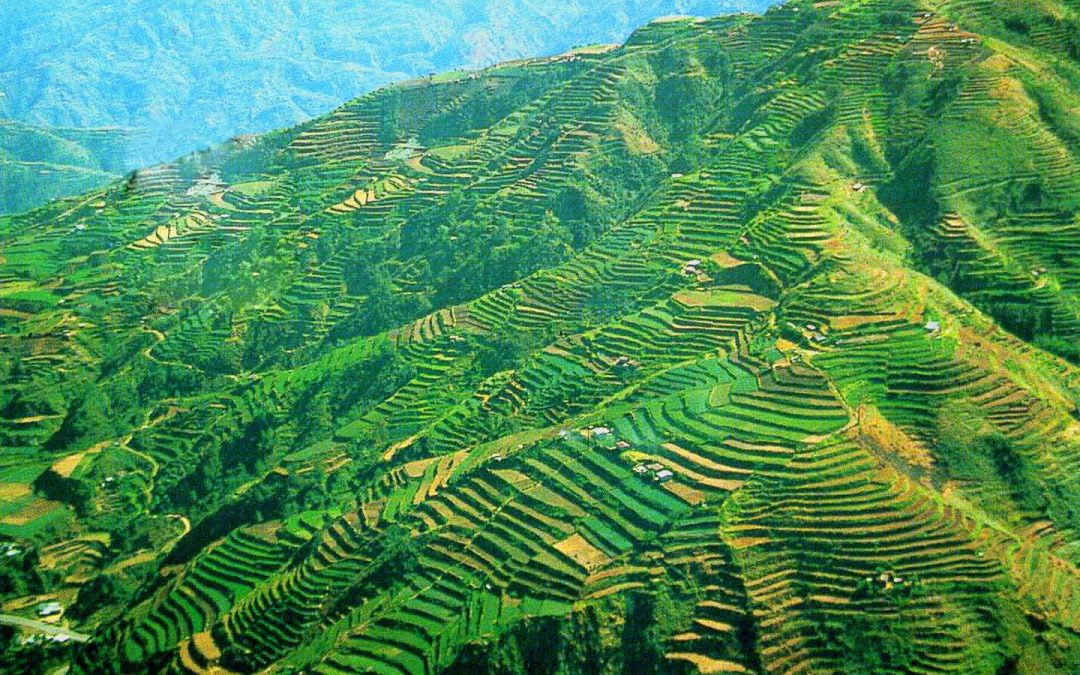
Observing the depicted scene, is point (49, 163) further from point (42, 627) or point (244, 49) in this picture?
point (244, 49)

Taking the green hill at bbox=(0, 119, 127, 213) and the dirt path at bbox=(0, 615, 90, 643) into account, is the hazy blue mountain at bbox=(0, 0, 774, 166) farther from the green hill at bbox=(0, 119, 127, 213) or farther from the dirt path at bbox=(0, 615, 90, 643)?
the dirt path at bbox=(0, 615, 90, 643)


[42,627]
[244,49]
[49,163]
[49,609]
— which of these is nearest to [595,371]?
[49,609]

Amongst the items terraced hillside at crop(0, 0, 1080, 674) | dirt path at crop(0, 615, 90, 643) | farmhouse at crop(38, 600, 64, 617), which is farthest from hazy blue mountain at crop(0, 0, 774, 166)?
dirt path at crop(0, 615, 90, 643)

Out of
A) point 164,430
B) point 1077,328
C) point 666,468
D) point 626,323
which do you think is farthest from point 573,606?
point 164,430

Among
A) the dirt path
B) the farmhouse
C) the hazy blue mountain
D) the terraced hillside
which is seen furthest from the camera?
the hazy blue mountain

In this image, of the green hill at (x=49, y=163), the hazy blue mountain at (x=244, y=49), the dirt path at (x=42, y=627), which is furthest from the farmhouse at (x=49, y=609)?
the hazy blue mountain at (x=244, y=49)

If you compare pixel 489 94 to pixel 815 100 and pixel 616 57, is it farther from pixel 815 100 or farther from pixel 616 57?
pixel 815 100

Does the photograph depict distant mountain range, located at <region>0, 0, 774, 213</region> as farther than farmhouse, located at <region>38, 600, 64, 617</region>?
Yes

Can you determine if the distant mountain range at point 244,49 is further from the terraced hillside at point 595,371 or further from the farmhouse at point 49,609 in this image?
the farmhouse at point 49,609
